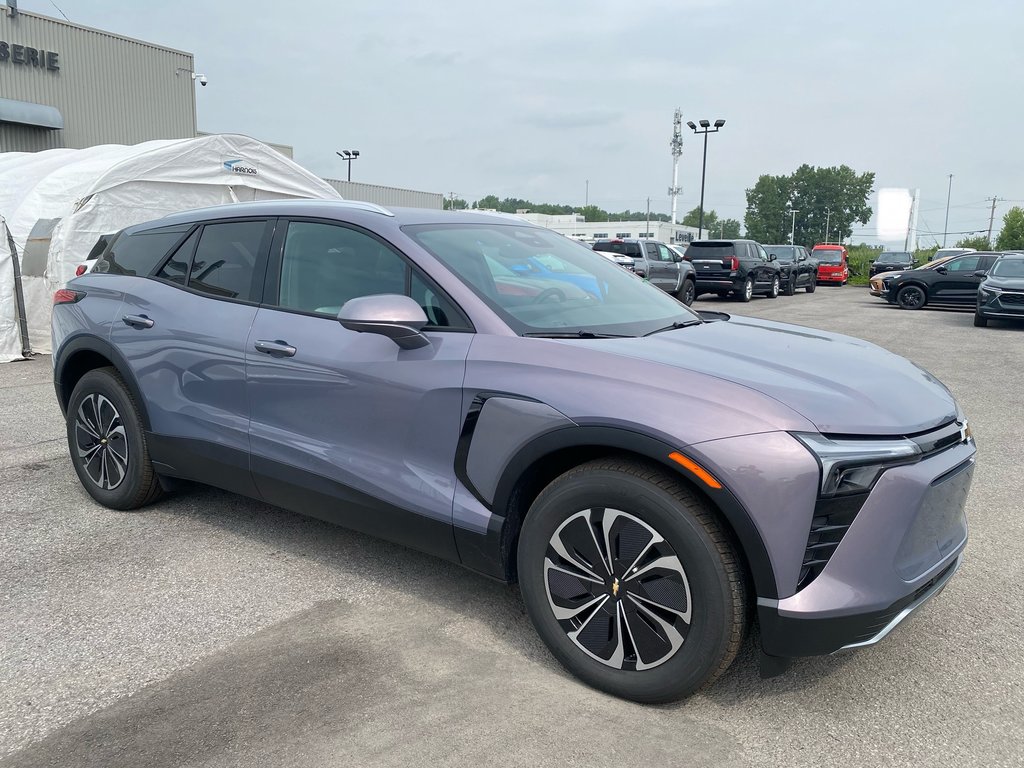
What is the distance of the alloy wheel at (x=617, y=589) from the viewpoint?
2.51 meters

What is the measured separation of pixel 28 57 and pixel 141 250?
24293mm

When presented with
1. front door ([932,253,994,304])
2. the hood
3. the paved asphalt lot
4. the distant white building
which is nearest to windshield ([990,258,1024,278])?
front door ([932,253,994,304])

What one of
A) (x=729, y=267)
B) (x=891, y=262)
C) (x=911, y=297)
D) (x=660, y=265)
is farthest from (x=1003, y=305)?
(x=891, y=262)

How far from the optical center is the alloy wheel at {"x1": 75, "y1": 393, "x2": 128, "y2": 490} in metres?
4.36

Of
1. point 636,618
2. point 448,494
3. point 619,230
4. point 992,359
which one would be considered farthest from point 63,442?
point 619,230

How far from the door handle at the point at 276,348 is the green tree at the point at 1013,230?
93523 mm

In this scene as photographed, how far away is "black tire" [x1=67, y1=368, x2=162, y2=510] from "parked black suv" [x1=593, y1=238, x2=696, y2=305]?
59.2ft

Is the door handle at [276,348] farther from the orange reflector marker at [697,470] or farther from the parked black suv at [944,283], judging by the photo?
the parked black suv at [944,283]

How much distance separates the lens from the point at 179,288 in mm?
4098

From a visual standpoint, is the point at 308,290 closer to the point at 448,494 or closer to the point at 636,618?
the point at 448,494

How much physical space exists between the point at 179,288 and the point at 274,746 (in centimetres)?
251

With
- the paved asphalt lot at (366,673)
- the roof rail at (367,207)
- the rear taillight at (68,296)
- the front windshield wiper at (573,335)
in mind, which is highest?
the roof rail at (367,207)

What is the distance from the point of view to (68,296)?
462cm

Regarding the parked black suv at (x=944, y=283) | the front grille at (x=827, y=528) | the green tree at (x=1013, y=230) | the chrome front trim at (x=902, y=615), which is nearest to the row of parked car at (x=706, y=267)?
the parked black suv at (x=944, y=283)
